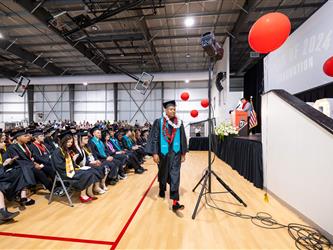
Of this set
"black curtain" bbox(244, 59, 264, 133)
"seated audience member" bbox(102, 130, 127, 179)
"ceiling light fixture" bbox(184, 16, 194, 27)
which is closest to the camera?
"seated audience member" bbox(102, 130, 127, 179)

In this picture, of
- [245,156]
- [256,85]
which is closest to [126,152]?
[245,156]

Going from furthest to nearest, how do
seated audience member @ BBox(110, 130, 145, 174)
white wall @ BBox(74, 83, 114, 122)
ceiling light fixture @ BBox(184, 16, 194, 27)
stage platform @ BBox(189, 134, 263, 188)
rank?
white wall @ BBox(74, 83, 114, 122), ceiling light fixture @ BBox(184, 16, 194, 27), seated audience member @ BBox(110, 130, 145, 174), stage platform @ BBox(189, 134, 263, 188)

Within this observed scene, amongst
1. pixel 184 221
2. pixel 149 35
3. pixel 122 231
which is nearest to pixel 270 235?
pixel 184 221

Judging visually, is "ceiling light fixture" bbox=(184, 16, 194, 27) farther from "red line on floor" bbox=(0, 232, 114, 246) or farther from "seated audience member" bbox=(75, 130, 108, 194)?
"red line on floor" bbox=(0, 232, 114, 246)

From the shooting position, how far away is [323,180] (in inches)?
85.1

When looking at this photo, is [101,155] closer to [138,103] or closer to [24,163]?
[24,163]

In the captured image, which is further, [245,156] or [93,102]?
[93,102]

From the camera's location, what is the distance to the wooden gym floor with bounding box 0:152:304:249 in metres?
2.09

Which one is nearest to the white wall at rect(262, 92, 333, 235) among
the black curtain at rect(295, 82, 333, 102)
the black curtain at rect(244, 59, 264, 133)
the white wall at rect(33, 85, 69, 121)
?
the black curtain at rect(295, 82, 333, 102)

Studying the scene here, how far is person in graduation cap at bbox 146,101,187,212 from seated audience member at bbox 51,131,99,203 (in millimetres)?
1068

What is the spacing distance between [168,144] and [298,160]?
1787 mm

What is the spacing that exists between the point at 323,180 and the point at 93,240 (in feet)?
8.63

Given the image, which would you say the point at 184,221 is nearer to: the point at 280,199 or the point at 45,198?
the point at 280,199

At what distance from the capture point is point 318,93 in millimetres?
4695
